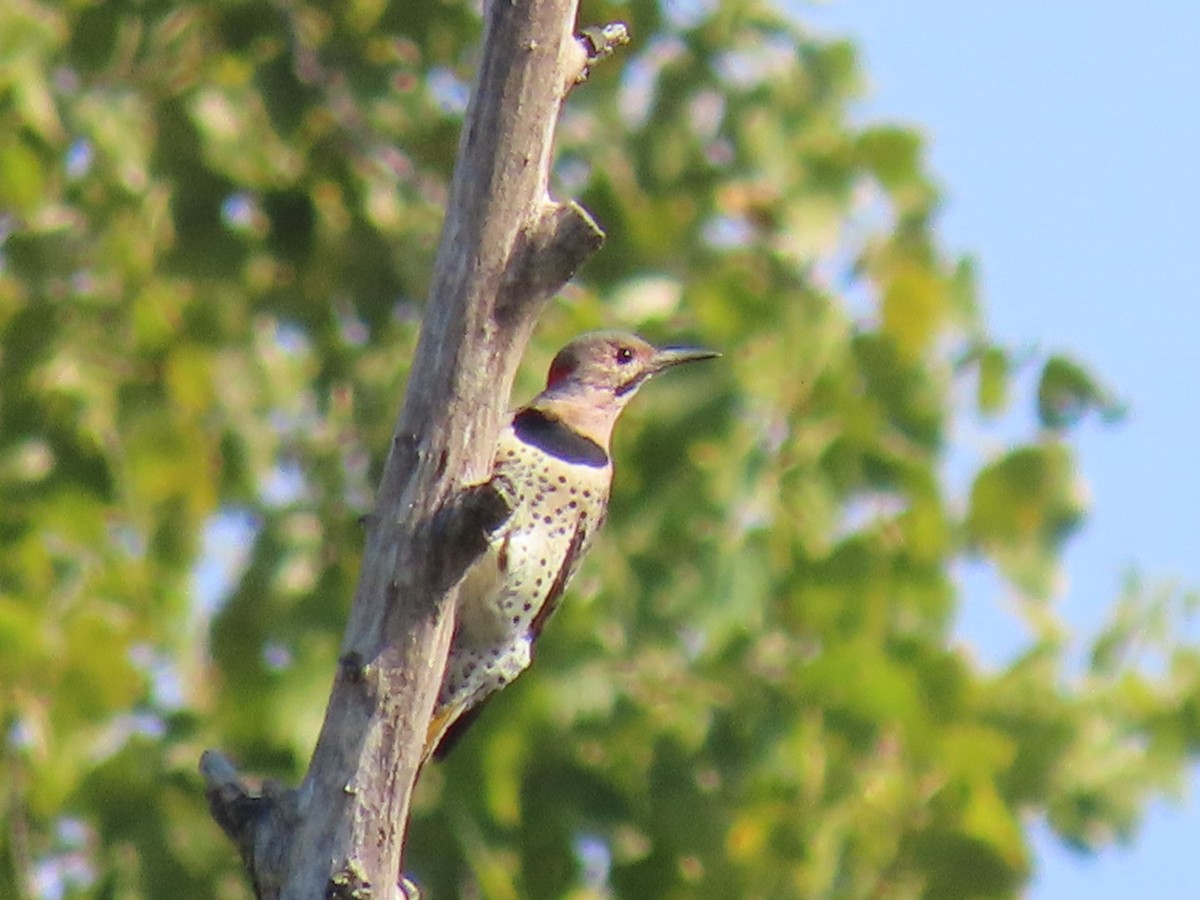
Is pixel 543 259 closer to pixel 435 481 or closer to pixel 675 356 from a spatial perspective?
pixel 435 481

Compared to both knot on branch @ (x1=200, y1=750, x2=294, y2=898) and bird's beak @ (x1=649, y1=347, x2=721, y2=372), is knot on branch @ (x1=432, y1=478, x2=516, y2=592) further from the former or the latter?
bird's beak @ (x1=649, y1=347, x2=721, y2=372)

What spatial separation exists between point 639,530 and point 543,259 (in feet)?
6.95

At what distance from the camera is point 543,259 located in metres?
3.16

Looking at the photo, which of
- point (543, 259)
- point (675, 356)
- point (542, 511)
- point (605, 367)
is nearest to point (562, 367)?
point (605, 367)

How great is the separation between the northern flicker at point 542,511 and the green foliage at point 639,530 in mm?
105

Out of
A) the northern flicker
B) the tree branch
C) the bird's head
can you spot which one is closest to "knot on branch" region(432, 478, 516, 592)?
the tree branch

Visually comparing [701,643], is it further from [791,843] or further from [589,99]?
[589,99]

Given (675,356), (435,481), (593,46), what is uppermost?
(675,356)

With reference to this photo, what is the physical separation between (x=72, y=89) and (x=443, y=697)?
2807mm

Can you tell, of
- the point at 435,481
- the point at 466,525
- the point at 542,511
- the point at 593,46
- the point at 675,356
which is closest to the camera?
the point at 466,525

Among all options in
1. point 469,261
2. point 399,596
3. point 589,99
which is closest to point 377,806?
point 399,596

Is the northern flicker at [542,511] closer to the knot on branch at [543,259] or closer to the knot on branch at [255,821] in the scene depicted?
Answer: the knot on branch at [255,821]

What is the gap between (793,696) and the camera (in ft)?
15.8

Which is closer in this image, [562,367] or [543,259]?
[543,259]
